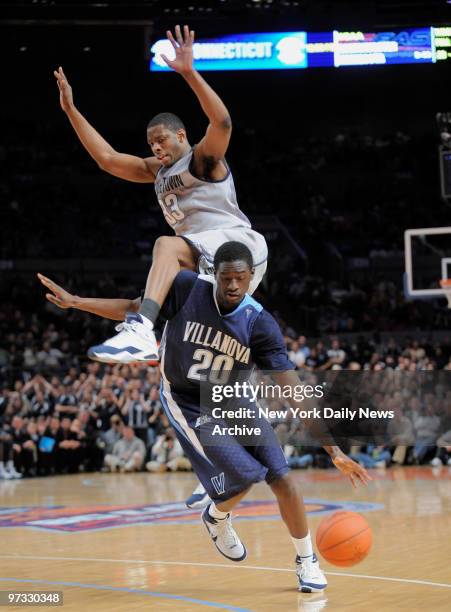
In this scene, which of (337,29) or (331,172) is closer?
(337,29)

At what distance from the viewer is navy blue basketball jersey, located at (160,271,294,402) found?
260 inches

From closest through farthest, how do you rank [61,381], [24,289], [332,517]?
1. [332,517]
2. [61,381]
3. [24,289]

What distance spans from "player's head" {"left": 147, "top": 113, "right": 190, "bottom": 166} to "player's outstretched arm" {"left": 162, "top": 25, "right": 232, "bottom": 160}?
28 cm

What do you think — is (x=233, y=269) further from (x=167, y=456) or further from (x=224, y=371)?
(x=167, y=456)

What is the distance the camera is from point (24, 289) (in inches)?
989

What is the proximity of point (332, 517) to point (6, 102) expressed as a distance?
24.3 meters

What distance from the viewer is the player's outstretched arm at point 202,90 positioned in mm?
6156

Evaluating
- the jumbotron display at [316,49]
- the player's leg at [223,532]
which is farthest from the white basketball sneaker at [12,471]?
the player's leg at [223,532]

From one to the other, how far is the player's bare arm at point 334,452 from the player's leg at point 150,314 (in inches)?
38.6

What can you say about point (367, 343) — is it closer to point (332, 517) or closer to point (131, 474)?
point (131, 474)

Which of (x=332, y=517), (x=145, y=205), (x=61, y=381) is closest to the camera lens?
(x=332, y=517)

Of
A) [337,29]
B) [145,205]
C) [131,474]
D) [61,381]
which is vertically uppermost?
[337,29]

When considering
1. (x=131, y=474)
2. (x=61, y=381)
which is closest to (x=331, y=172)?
(x=61, y=381)

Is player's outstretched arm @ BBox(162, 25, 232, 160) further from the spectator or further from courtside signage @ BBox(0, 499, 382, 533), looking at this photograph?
the spectator
